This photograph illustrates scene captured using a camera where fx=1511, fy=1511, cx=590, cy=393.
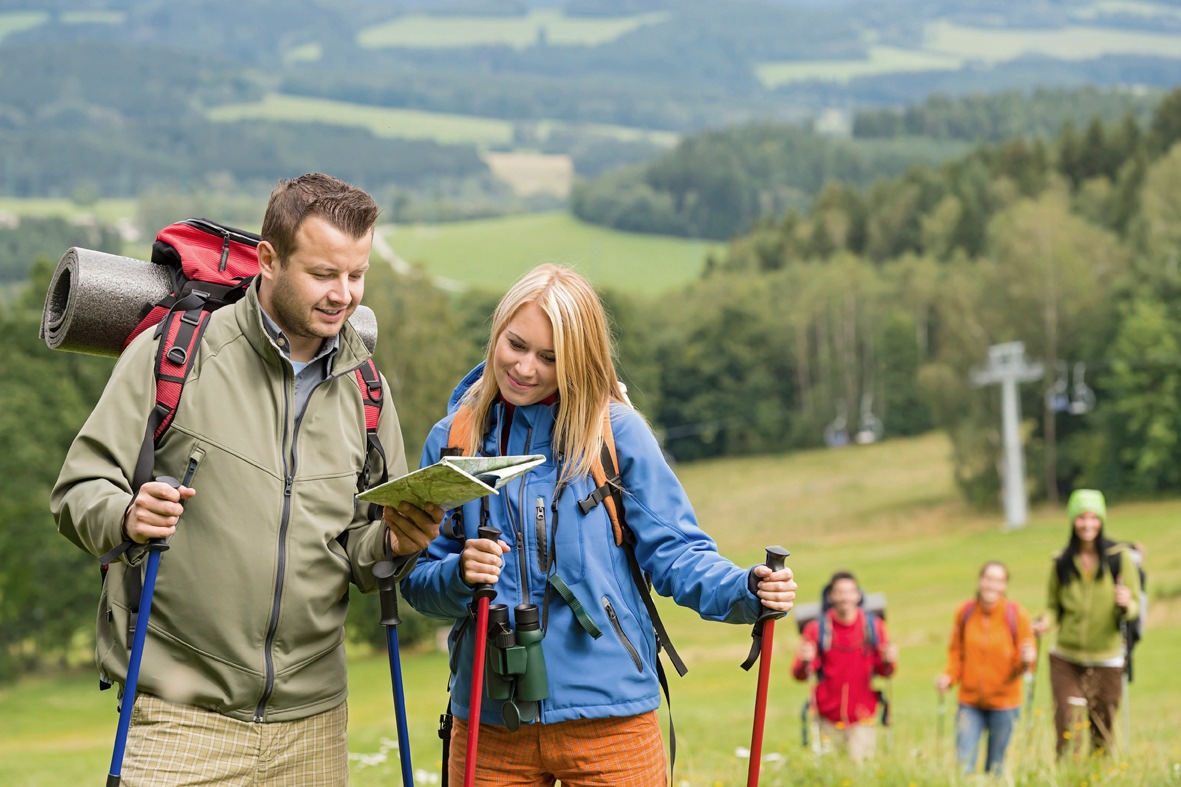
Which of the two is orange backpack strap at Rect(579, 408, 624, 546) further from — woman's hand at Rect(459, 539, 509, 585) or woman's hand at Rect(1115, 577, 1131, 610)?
woman's hand at Rect(1115, 577, 1131, 610)

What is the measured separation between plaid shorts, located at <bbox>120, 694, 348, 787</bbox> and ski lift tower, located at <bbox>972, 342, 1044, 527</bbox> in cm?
6718

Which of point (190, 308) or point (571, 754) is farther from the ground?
point (190, 308)

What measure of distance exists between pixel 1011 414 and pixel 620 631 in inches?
2661

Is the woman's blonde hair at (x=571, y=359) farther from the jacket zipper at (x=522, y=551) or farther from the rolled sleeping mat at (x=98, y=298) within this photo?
the rolled sleeping mat at (x=98, y=298)

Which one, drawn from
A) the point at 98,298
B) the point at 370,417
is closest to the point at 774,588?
the point at 370,417

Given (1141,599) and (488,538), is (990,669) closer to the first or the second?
(1141,599)

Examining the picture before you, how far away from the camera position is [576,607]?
3.97 meters

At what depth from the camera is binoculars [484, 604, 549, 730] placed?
3.88m

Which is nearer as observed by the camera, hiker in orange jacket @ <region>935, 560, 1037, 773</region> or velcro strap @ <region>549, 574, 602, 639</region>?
velcro strap @ <region>549, 574, 602, 639</region>

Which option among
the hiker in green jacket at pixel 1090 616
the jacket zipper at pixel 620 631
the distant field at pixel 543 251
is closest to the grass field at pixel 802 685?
the hiker in green jacket at pixel 1090 616

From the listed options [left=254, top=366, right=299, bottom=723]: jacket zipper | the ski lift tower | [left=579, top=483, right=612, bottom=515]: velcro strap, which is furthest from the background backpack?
the ski lift tower

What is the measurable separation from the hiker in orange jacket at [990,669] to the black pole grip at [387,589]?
6685 millimetres

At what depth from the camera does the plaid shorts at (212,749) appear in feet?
12.3

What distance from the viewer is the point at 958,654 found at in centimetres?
1038
